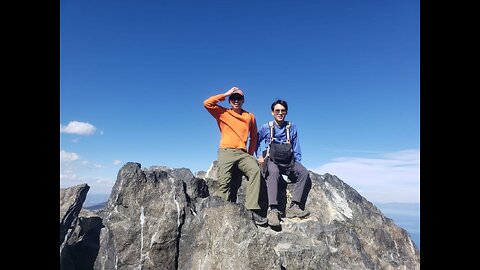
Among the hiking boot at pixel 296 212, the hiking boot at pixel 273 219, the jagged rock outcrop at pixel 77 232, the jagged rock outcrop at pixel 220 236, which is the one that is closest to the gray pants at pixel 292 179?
the hiking boot at pixel 296 212

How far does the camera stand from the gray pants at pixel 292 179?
10.9 metres

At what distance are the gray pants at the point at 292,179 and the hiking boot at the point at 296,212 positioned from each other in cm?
31

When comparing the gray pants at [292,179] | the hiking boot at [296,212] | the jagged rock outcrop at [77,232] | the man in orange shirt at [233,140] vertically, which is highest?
the man in orange shirt at [233,140]

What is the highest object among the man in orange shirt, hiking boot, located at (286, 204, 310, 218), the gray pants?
the man in orange shirt

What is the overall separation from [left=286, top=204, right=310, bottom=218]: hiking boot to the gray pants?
1.03 feet

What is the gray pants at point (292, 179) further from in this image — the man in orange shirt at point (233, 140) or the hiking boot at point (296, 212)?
the man in orange shirt at point (233, 140)

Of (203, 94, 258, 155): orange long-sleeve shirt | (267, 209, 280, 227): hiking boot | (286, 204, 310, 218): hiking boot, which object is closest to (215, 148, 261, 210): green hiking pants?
(203, 94, 258, 155): orange long-sleeve shirt

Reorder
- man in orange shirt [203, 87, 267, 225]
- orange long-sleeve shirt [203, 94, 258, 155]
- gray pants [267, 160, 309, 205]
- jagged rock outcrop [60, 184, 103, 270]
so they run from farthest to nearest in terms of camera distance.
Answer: jagged rock outcrop [60, 184, 103, 270]
orange long-sleeve shirt [203, 94, 258, 155]
man in orange shirt [203, 87, 267, 225]
gray pants [267, 160, 309, 205]

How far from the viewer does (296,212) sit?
38.0 feet

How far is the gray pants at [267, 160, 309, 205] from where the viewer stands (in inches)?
431

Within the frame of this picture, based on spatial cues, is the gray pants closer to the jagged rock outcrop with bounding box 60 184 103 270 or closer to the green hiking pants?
the green hiking pants

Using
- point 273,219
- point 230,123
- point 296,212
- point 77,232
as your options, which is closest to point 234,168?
point 230,123
